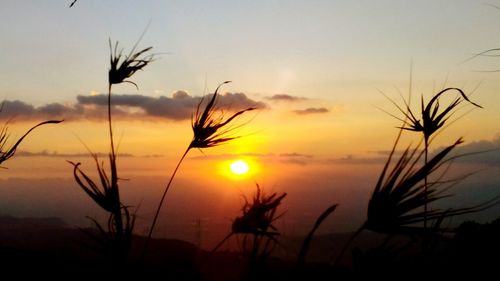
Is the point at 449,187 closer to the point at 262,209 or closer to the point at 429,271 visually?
the point at 429,271

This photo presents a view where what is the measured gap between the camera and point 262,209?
5445 millimetres

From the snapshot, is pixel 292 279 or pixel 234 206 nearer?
pixel 292 279

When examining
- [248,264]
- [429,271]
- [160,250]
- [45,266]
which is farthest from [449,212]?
[160,250]

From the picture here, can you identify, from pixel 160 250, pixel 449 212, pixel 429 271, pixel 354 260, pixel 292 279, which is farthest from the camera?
pixel 160 250

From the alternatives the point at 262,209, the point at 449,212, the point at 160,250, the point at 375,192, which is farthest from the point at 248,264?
the point at 160,250

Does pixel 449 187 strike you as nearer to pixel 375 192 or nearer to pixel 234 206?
pixel 375 192

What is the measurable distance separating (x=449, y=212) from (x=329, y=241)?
102 meters

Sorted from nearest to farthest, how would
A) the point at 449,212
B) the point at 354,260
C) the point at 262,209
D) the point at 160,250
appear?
the point at 449,212
the point at 354,260
the point at 262,209
the point at 160,250

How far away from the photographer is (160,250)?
118ft

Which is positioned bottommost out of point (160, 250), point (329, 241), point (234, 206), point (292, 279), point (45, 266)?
point (329, 241)

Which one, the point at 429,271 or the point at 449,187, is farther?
the point at 429,271

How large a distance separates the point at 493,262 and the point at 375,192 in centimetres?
347

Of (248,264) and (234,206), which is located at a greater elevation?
(234,206)

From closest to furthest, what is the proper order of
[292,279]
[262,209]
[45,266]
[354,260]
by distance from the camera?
[292,279] → [354,260] → [262,209] → [45,266]
